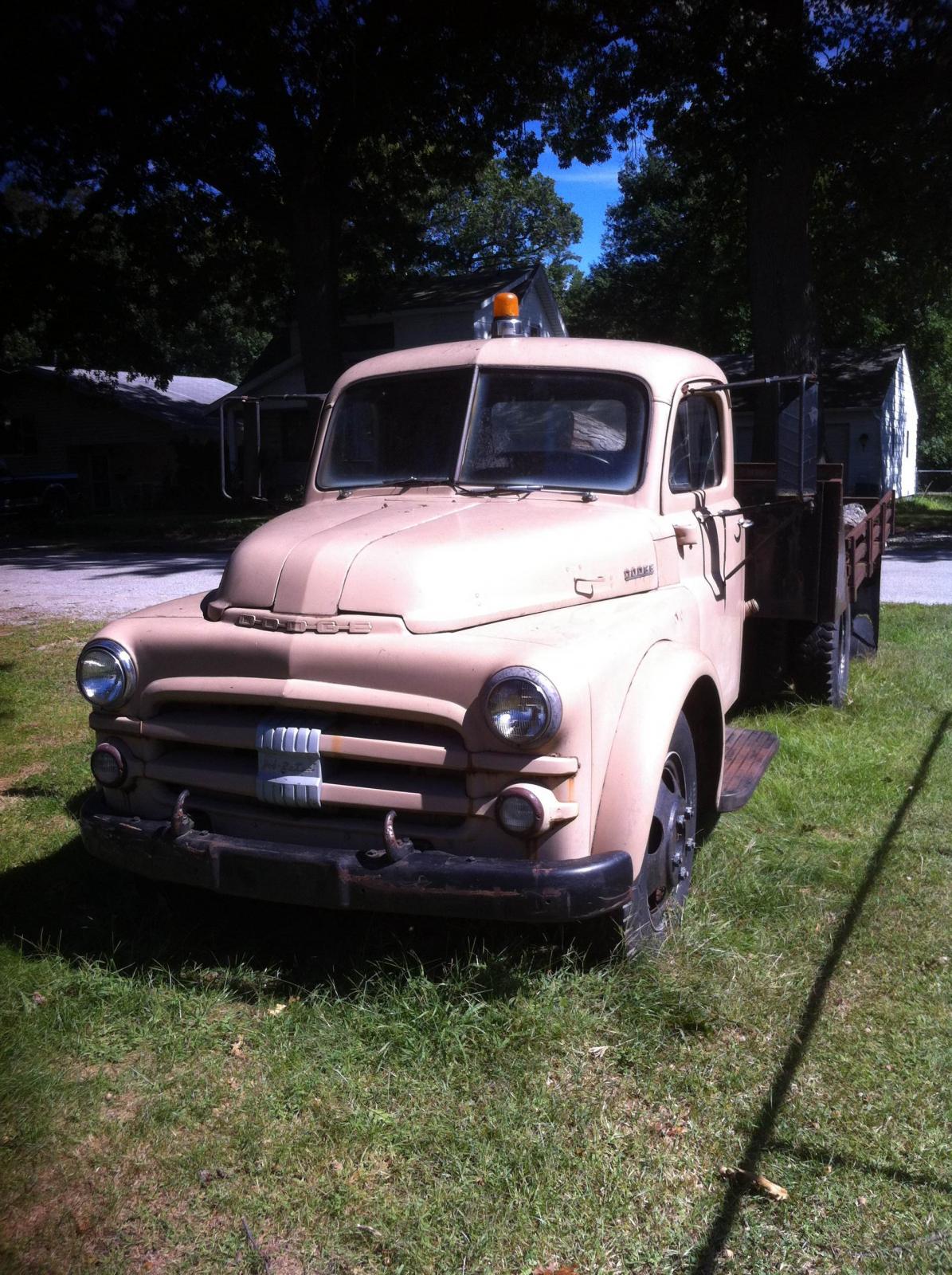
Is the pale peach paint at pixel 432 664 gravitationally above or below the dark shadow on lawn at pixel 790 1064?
above

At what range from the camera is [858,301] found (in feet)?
99.1

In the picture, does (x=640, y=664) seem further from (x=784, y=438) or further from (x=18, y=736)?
(x=18, y=736)

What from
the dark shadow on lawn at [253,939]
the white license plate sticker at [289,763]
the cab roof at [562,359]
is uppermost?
the cab roof at [562,359]

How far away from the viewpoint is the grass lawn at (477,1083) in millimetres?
2549

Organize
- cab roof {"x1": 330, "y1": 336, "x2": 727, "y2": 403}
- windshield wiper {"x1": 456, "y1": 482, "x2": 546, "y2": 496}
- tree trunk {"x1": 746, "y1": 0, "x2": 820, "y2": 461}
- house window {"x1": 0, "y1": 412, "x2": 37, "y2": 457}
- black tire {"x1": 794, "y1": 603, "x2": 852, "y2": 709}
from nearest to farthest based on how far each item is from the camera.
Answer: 1. windshield wiper {"x1": 456, "y1": 482, "x2": 546, "y2": 496}
2. cab roof {"x1": 330, "y1": 336, "x2": 727, "y2": 403}
3. black tire {"x1": 794, "y1": 603, "x2": 852, "y2": 709}
4. tree trunk {"x1": 746, "y1": 0, "x2": 820, "y2": 461}
5. house window {"x1": 0, "y1": 412, "x2": 37, "y2": 457}

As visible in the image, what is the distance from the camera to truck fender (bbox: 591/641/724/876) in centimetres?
323

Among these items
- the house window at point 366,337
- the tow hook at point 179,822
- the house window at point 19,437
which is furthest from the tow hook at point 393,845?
the house window at point 19,437

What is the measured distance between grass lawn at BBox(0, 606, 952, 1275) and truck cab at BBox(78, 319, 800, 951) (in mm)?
414

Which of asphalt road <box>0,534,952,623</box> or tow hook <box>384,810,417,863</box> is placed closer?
tow hook <box>384,810,417,863</box>

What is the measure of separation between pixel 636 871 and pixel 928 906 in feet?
4.89

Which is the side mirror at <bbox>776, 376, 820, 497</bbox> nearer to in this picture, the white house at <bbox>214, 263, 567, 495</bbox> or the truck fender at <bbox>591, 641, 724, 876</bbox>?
the truck fender at <bbox>591, 641, 724, 876</bbox>

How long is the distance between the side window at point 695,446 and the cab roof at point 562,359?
145mm

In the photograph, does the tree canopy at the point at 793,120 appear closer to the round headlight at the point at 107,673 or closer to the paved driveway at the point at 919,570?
the paved driveway at the point at 919,570

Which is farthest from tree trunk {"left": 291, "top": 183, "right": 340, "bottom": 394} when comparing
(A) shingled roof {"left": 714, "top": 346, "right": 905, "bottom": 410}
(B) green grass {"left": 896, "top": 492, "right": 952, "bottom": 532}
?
(A) shingled roof {"left": 714, "top": 346, "right": 905, "bottom": 410}
